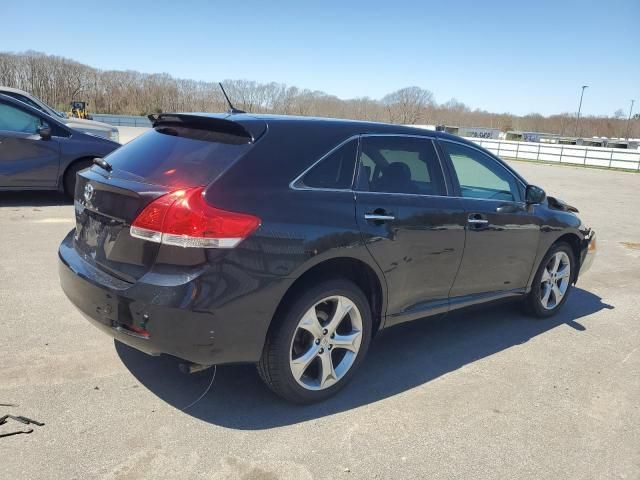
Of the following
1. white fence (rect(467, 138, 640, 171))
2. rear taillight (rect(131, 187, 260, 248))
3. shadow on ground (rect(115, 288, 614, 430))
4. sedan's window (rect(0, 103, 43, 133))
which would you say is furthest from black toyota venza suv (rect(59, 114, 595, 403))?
white fence (rect(467, 138, 640, 171))

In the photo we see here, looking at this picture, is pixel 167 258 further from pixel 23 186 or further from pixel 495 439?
pixel 23 186

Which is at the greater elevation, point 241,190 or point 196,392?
point 241,190

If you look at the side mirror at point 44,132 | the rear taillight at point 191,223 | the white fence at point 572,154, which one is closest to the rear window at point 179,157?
the rear taillight at point 191,223

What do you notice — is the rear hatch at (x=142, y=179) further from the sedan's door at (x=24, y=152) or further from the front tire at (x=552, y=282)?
the sedan's door at (x=24, y=152)

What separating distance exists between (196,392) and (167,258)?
1.03 metres

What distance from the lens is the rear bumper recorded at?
267 centimetres

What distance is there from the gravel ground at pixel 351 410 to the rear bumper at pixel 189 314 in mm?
467

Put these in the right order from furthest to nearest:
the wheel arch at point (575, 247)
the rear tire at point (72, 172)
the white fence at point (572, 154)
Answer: the white fence at point (572, 154)
the rear tire at point (72, 172)
the wheel arch at point (575, 247)

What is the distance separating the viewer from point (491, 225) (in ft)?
13.9

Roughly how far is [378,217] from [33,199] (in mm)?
7926

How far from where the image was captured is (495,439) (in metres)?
3.05

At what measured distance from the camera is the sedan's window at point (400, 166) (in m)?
3.50

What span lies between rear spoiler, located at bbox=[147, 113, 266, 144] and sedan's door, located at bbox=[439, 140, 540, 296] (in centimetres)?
169

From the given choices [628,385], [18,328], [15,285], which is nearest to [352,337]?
[628,385]
